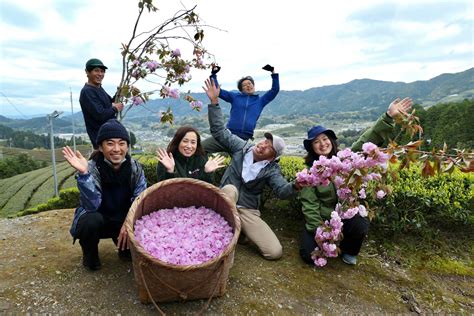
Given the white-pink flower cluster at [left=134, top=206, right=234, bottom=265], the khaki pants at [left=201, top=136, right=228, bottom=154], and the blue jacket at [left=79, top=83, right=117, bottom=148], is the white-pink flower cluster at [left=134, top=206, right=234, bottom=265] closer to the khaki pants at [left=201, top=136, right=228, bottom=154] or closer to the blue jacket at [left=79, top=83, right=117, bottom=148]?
the blue jacket at [left=79, top=83, right=117, bottom=148]

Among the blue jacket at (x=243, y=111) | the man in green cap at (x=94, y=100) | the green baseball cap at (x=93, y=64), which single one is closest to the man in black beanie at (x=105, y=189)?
the man in green cap at (x=94, y=100)

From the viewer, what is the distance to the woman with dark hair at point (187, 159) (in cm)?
391

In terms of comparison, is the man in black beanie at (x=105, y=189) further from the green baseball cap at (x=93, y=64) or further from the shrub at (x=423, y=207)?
the shrub at (x=423, y=207)

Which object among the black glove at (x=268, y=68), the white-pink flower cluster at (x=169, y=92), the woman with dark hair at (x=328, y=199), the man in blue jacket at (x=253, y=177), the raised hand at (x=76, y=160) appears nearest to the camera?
the raised hand at (x=76, y=160)

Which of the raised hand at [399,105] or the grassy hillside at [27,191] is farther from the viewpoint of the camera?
the grassy hillside at [27,191]

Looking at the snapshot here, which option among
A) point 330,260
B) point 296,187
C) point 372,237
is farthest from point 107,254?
point 372,237

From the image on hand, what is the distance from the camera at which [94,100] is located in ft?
13.7

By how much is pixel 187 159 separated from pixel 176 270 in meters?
1.72

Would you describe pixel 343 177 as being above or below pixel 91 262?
above

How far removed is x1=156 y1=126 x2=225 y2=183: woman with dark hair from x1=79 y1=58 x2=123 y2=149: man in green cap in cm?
100

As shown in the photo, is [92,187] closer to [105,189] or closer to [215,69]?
[105,189]

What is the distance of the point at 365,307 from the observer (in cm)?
330

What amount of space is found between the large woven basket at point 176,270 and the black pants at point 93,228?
36 cm

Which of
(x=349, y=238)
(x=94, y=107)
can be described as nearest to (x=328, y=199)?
(x=349, y=238)
